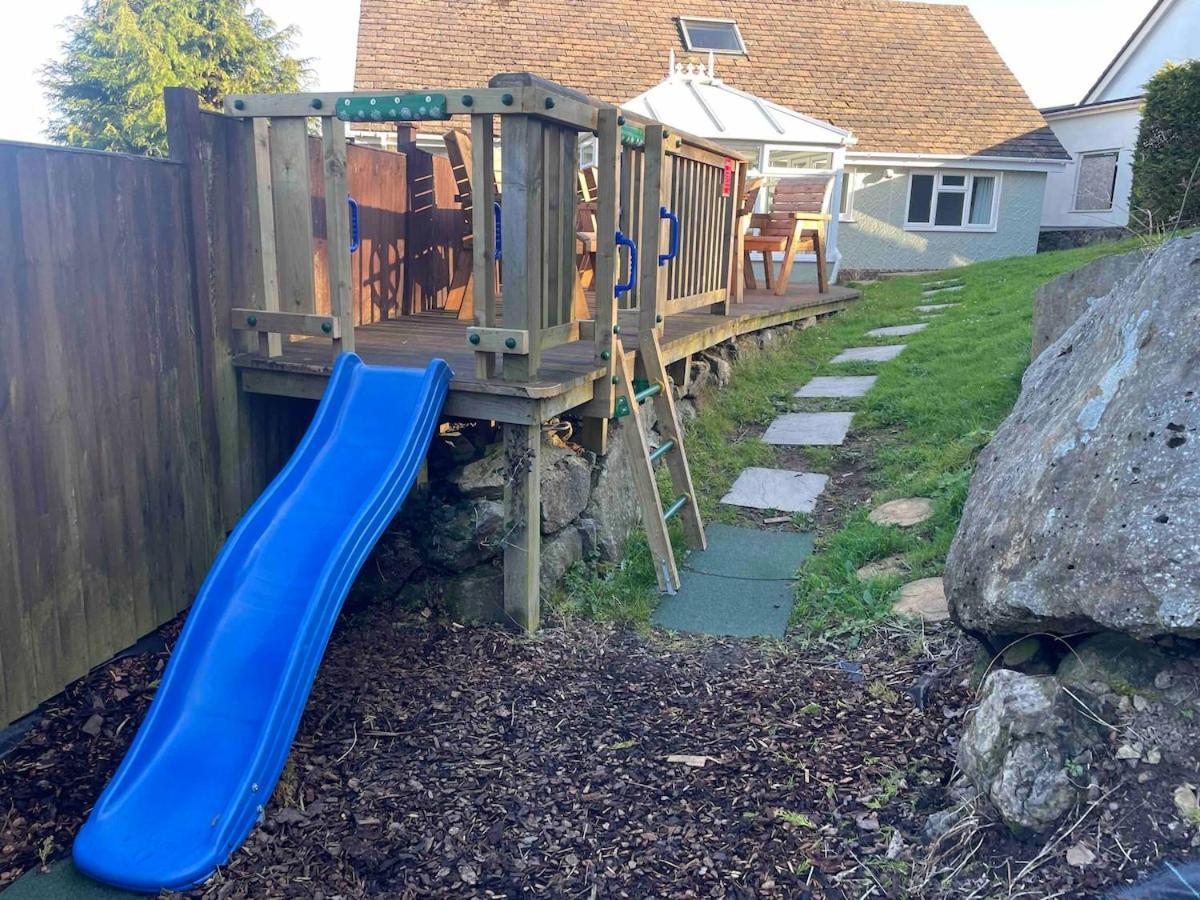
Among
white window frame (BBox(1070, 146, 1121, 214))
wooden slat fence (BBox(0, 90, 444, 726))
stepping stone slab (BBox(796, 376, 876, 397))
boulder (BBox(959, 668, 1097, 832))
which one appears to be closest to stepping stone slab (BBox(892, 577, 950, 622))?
boulder (BBox(959, 668, 1097, 832))

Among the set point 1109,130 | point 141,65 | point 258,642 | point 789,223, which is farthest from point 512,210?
point 141,65

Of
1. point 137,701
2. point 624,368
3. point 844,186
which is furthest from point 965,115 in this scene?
point 137,701

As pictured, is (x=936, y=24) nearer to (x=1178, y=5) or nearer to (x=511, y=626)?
(x=1178, y=5)

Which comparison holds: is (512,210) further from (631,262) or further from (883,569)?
(883,569)

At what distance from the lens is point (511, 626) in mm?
4238

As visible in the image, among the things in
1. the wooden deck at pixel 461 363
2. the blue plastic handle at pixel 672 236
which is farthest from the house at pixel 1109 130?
the blue plastic handle at pixel 672 236

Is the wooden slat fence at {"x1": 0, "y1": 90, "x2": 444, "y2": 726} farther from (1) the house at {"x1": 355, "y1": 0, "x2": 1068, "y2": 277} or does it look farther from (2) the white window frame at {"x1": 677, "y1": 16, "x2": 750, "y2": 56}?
(2) the white window frame at {"x1": 677, "y1": 16, "x2": 750, "y2": 56}

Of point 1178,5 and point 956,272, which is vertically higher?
point 1178,5

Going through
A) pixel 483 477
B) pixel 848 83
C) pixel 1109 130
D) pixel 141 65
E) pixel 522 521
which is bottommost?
pixel 522 521

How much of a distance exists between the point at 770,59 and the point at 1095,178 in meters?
8.15

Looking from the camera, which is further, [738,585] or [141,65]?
[141,65]

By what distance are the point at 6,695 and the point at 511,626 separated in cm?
191

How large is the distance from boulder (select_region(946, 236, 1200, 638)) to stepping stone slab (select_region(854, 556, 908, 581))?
109 centimetres

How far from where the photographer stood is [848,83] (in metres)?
18.5
